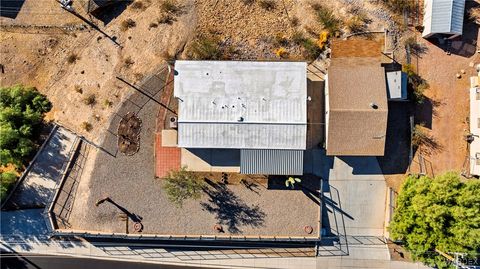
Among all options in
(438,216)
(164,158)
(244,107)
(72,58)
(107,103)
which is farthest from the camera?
(72,58)

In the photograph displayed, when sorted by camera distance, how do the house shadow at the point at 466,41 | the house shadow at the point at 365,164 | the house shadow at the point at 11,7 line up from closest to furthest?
the house shadow at the point at 466,41
the house shadow at the point at 365,164
the house shadow at the point at 11,7

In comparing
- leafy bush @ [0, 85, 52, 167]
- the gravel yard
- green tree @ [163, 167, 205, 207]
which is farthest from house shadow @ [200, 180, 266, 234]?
leafy bush @ [0, 85, 52, 167]

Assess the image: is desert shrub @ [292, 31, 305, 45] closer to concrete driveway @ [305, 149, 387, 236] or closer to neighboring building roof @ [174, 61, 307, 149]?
neighboring building roof @ [174, 61, 307, 149]

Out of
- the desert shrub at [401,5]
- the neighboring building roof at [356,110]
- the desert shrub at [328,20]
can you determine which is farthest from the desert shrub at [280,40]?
the desert shrub at [401,5]

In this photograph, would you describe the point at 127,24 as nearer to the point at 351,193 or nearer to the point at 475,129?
the point at 351,193

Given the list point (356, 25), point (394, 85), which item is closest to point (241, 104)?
point (356, 25)

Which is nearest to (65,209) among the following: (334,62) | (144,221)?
(144,221)

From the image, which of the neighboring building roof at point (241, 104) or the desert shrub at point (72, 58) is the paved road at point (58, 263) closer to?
the neighboring building roof at point (241, 104)
